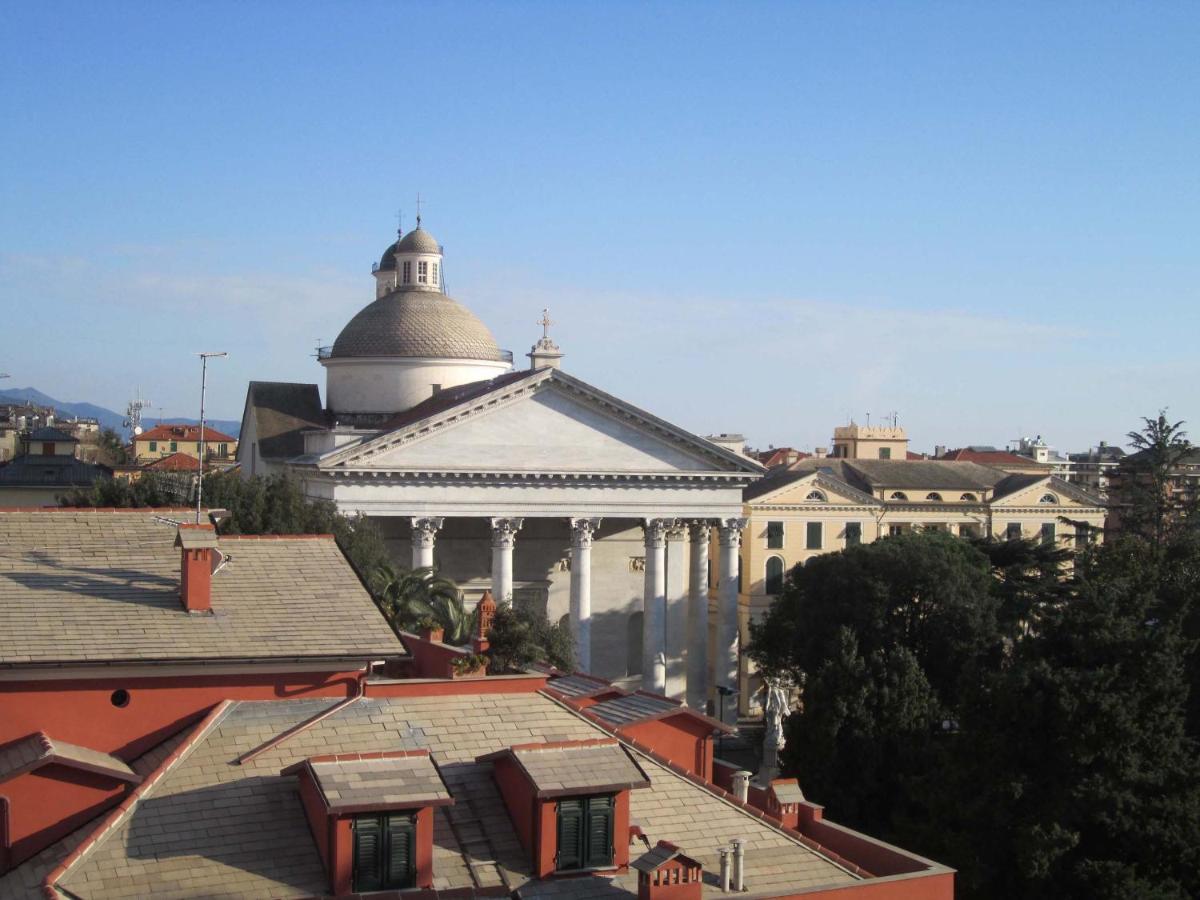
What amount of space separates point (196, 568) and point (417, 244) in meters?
51.2

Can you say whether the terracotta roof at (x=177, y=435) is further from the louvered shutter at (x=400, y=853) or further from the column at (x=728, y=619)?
the louvered shutter at (x=400, y=853)

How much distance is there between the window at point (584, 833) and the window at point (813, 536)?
5515 centimetres

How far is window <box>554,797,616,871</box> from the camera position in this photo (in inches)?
663

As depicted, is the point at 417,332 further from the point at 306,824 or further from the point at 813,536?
the point at 306,824

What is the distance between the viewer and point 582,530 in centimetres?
5506

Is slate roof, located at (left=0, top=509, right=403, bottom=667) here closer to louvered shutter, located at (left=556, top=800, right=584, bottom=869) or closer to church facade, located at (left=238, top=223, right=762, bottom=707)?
louvered shutter, located at (left=556, top=800, right=584, bottom=869)

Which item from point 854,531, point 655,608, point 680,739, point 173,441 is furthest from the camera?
point 173,441

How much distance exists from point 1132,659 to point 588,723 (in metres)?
15.7

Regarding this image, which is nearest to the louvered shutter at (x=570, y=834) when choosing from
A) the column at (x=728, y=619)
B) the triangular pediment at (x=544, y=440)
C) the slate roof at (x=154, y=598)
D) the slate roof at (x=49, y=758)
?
the slate roof at (x=154, y=598)

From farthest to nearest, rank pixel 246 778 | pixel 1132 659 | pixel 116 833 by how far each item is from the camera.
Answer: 1. pixel 1132 659
2. pixel 246 778
3. pixel 116 833

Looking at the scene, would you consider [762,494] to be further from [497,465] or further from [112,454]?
[112,454]

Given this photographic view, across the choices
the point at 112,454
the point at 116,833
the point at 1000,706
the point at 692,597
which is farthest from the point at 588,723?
the point at 112,454

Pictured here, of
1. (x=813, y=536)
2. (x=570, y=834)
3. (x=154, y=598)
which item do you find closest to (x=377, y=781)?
(x=570, y=834)

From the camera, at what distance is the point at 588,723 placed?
19.2 meters
